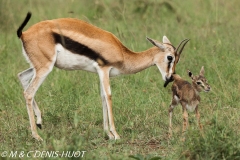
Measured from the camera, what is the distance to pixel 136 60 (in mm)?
6812

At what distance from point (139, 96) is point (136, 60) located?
0.81 metres

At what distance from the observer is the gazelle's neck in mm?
6759

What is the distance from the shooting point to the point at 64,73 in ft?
26.9

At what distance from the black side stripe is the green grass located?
756 millimetres

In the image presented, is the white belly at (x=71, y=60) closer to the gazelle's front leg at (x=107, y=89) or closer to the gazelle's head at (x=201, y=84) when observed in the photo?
the gazelle's front leg at (x=107, y=89)

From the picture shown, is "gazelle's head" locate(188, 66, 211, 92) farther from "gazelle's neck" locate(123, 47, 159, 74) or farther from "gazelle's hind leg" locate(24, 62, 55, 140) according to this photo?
"gazelle's hind leg" locate(24, 62, 55, 140)

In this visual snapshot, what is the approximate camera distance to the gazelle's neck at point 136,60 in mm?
6759

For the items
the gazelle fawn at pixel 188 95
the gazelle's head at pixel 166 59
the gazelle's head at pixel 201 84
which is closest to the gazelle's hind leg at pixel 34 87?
the gazelle's head at pixel 166 59

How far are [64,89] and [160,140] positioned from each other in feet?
6.26

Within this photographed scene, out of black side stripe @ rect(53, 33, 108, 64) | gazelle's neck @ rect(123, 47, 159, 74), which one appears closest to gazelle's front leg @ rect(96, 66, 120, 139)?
black side stripe @ rect(53, 33, 108, 64)

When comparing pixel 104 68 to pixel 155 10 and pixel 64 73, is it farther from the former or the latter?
pixel 155 10

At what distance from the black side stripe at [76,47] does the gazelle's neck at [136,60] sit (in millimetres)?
341

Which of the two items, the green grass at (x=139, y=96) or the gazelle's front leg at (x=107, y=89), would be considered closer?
the green grass at (x=139, y=96)

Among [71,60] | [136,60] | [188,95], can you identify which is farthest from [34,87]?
[188,95]
